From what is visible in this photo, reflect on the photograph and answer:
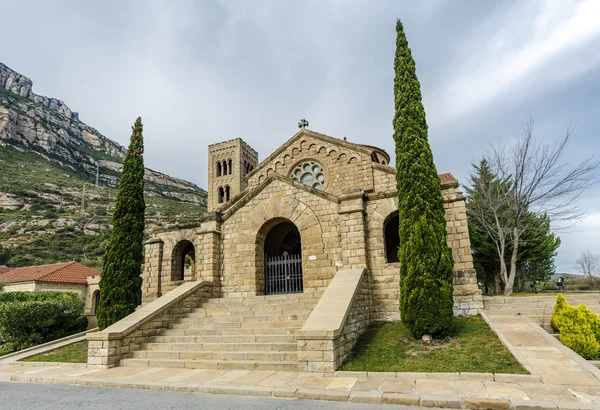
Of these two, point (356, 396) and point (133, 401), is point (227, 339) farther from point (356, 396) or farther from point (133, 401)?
point (356, 396)

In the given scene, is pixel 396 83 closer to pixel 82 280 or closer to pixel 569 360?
pixel 569 360

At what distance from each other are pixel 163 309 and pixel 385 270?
6.98 meters

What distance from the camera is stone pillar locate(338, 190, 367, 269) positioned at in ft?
38.1

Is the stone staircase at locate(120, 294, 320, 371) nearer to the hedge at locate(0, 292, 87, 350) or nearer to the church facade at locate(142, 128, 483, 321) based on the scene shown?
the church facade at locate(142, 128, 483, 321)

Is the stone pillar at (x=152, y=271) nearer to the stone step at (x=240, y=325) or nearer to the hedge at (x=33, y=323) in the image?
the hedge at (x=33, y=323)

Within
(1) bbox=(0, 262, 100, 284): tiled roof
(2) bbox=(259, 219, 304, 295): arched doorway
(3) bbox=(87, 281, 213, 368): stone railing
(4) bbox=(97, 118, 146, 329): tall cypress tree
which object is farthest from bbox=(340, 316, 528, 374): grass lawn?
(1) bbox=(0, 262, 100, 284): tiled roof

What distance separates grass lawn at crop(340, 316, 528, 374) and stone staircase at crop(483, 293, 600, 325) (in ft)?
4.61

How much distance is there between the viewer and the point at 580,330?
7.90 metres

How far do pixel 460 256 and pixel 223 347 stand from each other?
24.6 feet

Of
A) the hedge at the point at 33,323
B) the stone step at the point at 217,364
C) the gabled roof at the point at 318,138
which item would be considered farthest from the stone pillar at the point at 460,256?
the hedge at the point at 33,323

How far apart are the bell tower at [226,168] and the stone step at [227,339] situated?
33.5 meters

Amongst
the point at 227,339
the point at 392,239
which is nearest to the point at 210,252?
the point at 227,339

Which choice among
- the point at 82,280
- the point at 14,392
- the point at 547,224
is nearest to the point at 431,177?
the point at 14,392

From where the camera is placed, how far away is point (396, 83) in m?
11.6
